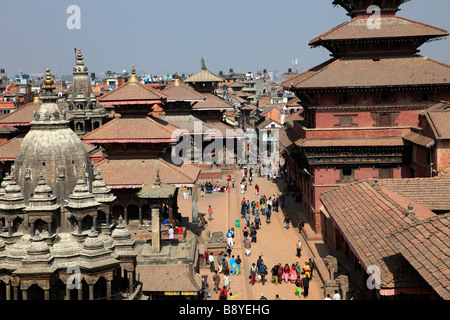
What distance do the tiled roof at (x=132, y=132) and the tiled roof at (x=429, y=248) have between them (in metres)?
15.4

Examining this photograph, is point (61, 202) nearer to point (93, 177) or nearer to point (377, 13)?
point (93, 177)

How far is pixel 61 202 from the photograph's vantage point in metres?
16.8

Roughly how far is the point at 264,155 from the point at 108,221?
53.2 metres

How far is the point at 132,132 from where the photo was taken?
1161 inches

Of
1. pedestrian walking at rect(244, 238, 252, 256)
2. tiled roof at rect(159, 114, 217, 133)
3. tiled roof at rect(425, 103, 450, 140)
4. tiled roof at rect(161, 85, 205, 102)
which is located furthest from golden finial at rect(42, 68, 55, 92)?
tiled roof at rect(161, 85, 205, 102)

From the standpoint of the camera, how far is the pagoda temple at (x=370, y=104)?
30.5 metres

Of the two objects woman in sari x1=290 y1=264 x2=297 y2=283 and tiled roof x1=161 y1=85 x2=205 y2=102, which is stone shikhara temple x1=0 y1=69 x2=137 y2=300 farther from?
tiled roof x1=161 y1=85 x2=205 y2=102

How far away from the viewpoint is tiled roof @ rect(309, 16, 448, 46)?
31234 millimetres

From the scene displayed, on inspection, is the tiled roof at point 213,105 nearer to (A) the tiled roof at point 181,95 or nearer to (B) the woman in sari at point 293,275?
(A) the tiled roof at point 181,95

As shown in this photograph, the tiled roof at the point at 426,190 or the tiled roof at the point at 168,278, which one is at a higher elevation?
the tiled roof at the point at 426,190

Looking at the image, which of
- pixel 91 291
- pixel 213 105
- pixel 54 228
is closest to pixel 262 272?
pixel 91 291

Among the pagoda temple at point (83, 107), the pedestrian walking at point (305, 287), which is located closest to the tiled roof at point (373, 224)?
the pedestrian walking at point (305, 287)

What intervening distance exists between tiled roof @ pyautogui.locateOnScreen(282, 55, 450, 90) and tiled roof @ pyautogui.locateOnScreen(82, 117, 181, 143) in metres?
8.31

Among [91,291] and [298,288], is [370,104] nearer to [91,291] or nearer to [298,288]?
[298,288]
